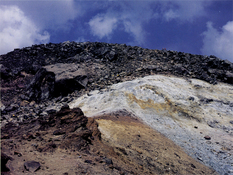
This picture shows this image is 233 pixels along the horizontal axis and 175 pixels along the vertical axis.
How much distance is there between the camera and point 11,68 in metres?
23.0

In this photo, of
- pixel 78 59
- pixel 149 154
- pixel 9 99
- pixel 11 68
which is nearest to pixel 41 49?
pixel 11 68

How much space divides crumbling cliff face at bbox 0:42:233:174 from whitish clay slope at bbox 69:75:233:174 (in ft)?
0.27

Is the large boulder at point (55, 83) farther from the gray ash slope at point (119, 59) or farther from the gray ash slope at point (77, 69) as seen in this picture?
the gray ash slope at point (119, 59)

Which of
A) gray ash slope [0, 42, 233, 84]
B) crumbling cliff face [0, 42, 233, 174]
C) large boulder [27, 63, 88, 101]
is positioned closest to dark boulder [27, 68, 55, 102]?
large boulder [27, 63, 88, 101]

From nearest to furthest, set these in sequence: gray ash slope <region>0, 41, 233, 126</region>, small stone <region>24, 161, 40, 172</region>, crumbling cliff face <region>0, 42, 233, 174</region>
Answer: small stone <region>24, 161, 40, 172</region> < crumbling cliff face <region>0, 42, 233, 174</region> < gray ash slope <region>0, 41, 233, 126</region>

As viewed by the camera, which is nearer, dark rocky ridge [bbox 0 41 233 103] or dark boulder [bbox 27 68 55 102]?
dark boulder [bbox 27 68 55 102]

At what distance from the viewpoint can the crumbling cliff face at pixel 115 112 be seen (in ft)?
18.4

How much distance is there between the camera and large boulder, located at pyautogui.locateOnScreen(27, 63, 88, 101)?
17.3m

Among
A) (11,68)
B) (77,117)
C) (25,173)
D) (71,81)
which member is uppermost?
(11,68)

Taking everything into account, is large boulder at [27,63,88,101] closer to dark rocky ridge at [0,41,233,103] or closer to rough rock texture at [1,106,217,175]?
dark rocky ridge at [0,41,233,103]

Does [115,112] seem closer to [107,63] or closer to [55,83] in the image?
[55,83]

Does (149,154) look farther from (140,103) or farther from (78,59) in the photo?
(78,59)

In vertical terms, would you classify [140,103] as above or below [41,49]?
below

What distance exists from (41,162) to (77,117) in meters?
3.47
